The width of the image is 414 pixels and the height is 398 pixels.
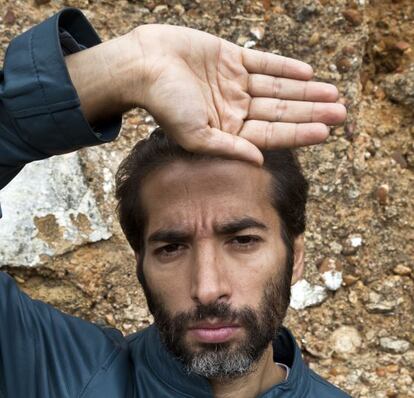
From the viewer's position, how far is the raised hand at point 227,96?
5.72 ft

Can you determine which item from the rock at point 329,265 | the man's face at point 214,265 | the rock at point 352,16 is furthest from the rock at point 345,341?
the rock at point 352,16

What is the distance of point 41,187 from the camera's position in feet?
10.1

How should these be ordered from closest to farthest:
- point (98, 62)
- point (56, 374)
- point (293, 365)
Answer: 1. point (98, 62)
2. point (56, 374)
3. point (293, 365)

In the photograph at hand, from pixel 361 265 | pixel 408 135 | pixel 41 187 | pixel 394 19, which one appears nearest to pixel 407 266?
pixel 361 265

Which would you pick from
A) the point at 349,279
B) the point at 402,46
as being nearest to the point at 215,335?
the point at 349,279

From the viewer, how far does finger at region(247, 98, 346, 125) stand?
1826 mm

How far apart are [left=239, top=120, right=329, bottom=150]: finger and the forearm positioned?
0.29 meters

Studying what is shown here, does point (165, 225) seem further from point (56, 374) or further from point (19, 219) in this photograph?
point (19, 219)

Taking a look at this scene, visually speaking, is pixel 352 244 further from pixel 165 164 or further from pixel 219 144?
pixel 219 144

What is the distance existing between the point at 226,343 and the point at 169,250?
298 millimetres

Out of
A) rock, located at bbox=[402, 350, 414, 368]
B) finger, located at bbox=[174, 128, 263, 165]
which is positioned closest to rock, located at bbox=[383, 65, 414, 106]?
rock, located at bbox=[402, 350, 414, 368]

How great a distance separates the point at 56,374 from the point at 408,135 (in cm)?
224

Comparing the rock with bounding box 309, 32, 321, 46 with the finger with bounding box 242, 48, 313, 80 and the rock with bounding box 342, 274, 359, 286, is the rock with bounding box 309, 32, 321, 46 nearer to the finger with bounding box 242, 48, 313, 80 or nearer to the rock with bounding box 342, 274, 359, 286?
the rock with bounding box 342, 274, 359, 286

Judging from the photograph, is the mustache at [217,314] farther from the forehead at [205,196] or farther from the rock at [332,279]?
the rock at [332,279]
